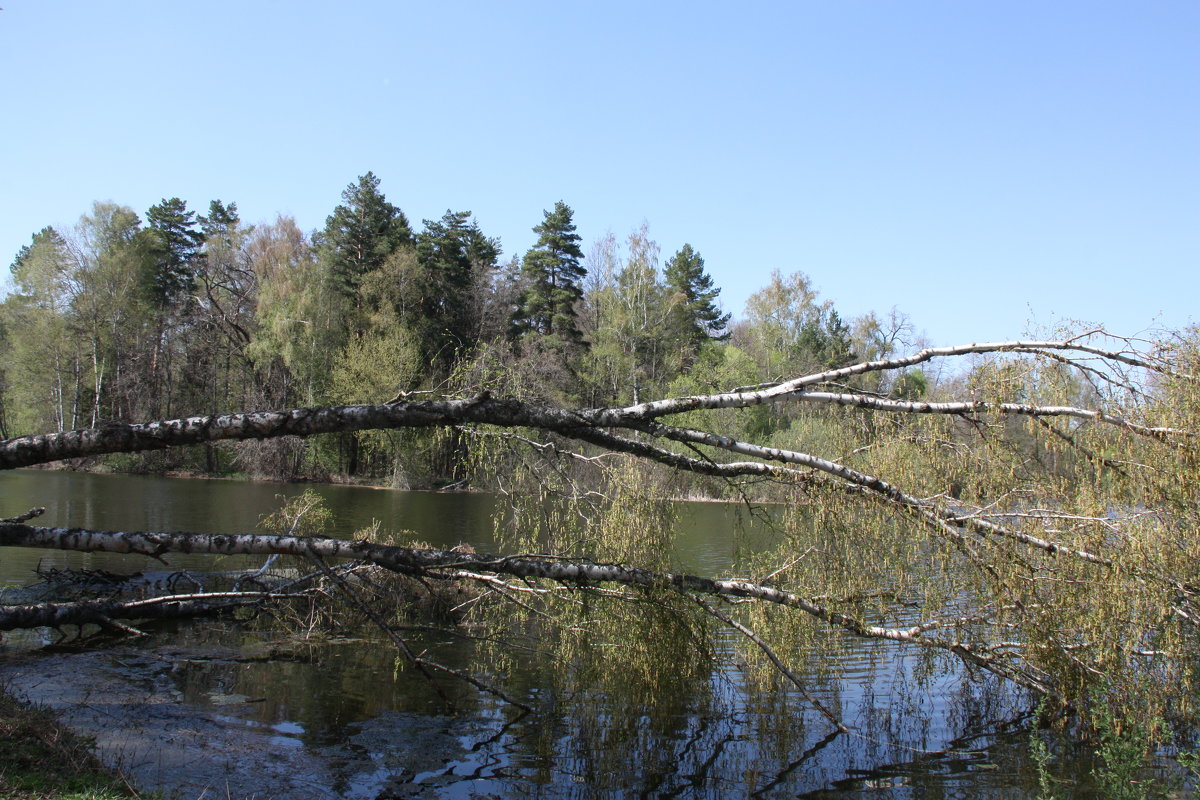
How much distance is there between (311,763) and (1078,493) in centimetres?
748

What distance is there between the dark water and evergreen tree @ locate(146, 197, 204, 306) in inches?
1708

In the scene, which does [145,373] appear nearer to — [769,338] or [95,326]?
[95,326]

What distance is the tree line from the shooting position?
42906 mm

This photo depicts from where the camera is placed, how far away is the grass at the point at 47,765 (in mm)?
4895

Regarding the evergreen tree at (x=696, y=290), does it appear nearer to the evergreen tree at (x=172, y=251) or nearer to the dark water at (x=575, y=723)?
the evergreen tree at (x=172, y=251)

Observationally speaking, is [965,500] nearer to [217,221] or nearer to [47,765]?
[47,765]

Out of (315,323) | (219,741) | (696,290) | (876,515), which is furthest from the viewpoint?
(696,290)

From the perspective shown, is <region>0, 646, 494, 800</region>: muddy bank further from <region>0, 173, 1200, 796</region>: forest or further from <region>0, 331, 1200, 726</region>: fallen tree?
<region>0, 331, 1200, 726</region>: fallen tree

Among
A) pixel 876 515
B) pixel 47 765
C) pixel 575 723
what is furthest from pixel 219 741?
pixel 876 515

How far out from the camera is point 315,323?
43281mm

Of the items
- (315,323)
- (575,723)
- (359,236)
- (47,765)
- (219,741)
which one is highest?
(359,236)

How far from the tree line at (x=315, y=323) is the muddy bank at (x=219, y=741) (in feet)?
94.6

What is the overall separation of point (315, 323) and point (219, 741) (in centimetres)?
3838

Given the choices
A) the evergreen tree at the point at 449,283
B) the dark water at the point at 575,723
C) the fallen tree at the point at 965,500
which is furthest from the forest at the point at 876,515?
the evergreen tree at the point at 449,283
